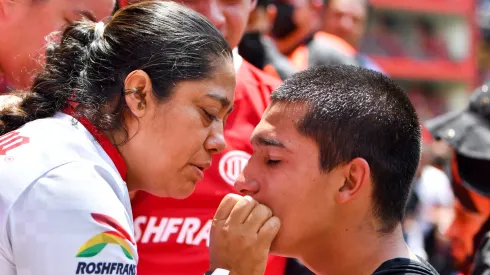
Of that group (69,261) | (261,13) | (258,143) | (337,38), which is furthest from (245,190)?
(337,38)

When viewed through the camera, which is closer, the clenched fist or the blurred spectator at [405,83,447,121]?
the clenched fist

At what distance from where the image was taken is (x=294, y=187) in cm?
238

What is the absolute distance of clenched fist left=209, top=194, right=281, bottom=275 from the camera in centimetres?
234

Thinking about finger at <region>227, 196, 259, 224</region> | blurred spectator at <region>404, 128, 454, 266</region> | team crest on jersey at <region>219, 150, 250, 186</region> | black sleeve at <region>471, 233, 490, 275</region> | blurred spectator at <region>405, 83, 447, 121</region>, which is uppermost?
finger at <region>227, 196, 259, 224</region>

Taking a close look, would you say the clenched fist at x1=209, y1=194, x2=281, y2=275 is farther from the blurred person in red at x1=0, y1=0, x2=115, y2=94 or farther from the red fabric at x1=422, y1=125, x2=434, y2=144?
the red fabric at x1=422, y1=125, x2=434, y2=144

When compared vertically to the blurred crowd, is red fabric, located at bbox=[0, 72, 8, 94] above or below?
above

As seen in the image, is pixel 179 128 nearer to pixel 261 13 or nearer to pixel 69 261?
pixel 69 261

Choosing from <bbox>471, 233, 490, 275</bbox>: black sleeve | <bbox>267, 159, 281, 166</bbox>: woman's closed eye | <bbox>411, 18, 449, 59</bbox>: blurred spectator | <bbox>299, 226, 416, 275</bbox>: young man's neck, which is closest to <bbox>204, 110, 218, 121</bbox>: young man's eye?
<bbox>267, 159, 281, 166</bbox>: woman's closed eye

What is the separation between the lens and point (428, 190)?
8125mm

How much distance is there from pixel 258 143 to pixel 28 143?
647 mm

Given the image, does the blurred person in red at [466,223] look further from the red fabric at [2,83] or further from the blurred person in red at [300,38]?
the red fabric at [2,83]

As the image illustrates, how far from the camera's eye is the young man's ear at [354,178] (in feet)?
7.76

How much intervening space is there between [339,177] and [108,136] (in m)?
0.64

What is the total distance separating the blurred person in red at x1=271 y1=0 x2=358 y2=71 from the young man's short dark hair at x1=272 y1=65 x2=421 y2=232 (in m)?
2.79
